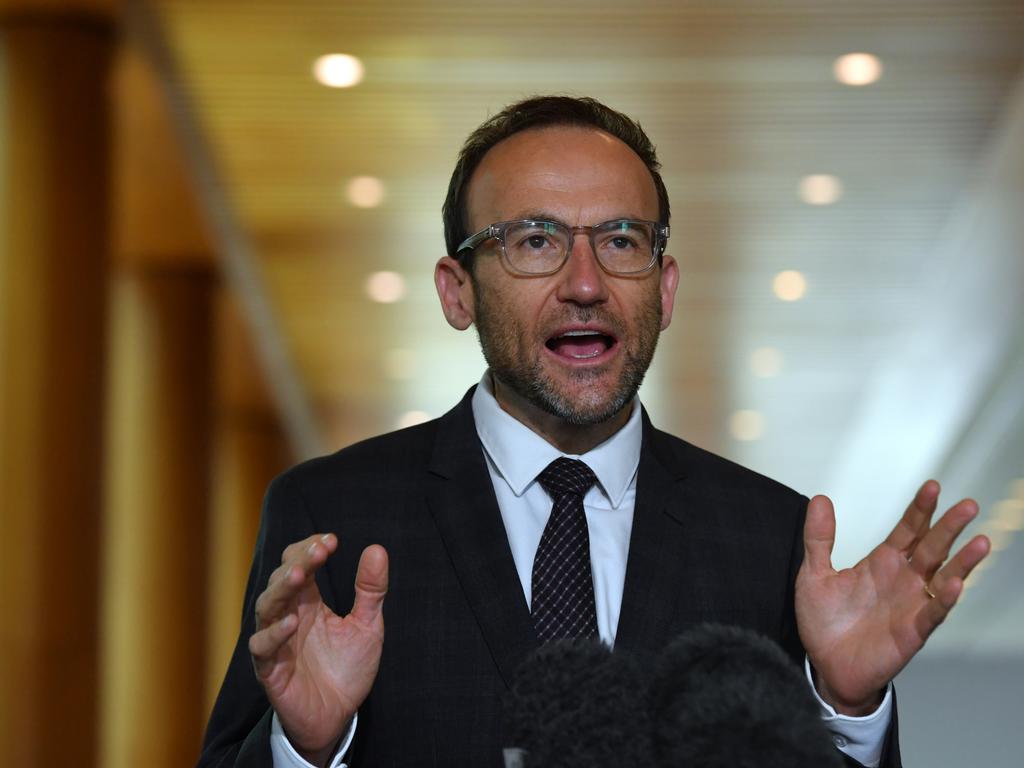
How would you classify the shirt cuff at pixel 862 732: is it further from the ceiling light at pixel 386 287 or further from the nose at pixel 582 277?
the ceiling light at pixel 386 287

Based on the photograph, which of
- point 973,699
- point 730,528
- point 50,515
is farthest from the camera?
point 973,699

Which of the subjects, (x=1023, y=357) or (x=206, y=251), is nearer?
(x=206, y=251)

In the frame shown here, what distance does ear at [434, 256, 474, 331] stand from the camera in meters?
2.30

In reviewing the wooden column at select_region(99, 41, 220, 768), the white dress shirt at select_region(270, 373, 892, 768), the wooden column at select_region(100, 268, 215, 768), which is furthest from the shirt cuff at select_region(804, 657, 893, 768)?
the wooden column at select_region(100, 268, 215, 768)

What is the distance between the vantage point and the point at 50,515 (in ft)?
24.0

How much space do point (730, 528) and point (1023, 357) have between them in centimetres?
1190

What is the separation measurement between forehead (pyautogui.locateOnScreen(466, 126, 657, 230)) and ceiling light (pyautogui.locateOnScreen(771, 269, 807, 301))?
10.4 m

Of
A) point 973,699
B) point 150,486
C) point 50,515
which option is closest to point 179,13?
point 50,515

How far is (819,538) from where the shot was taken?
1704 mm

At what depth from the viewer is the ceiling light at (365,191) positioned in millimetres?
10539

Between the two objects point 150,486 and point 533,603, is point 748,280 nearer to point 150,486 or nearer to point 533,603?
point 150,486

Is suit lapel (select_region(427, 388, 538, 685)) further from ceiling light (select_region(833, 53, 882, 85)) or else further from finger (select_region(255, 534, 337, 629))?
ceiling light (select_region(833, 53, 882, 85))

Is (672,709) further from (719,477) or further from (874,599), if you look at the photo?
(719,477)

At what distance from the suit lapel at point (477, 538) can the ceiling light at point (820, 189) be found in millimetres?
8464
